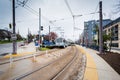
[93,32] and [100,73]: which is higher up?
[93,32]

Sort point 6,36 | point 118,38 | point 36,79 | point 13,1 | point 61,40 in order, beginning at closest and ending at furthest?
1. point 36,79
2. point 13,1
3. point 61,40
4. point 118,38
5. point 6,36

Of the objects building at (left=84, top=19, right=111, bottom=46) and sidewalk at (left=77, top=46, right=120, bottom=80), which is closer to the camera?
sidewalk at (left=77, top=46, right=120, bottom=80)

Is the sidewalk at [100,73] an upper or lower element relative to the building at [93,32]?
lower

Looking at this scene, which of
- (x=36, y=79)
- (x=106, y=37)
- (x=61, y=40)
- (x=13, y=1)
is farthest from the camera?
(x=61, y=40)

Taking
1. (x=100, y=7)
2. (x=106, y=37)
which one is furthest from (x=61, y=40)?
(x=100, y=7)

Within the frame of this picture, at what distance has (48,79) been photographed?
7.94 metres

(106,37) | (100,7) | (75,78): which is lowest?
(75,78)

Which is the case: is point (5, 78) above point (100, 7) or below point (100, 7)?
below

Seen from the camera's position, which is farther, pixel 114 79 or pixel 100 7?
pixel 100 7

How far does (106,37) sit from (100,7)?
21426 mm

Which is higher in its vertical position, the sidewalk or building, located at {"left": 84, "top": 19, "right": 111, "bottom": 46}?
building, located at {"left": 84, "top": 19, "right": 111, "bottom": 46}

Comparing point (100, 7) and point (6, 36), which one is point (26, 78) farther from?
point (6, 36)

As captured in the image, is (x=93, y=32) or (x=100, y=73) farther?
(x=93, y=32)

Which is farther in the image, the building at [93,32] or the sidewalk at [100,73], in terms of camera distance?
the building at [93,32]
